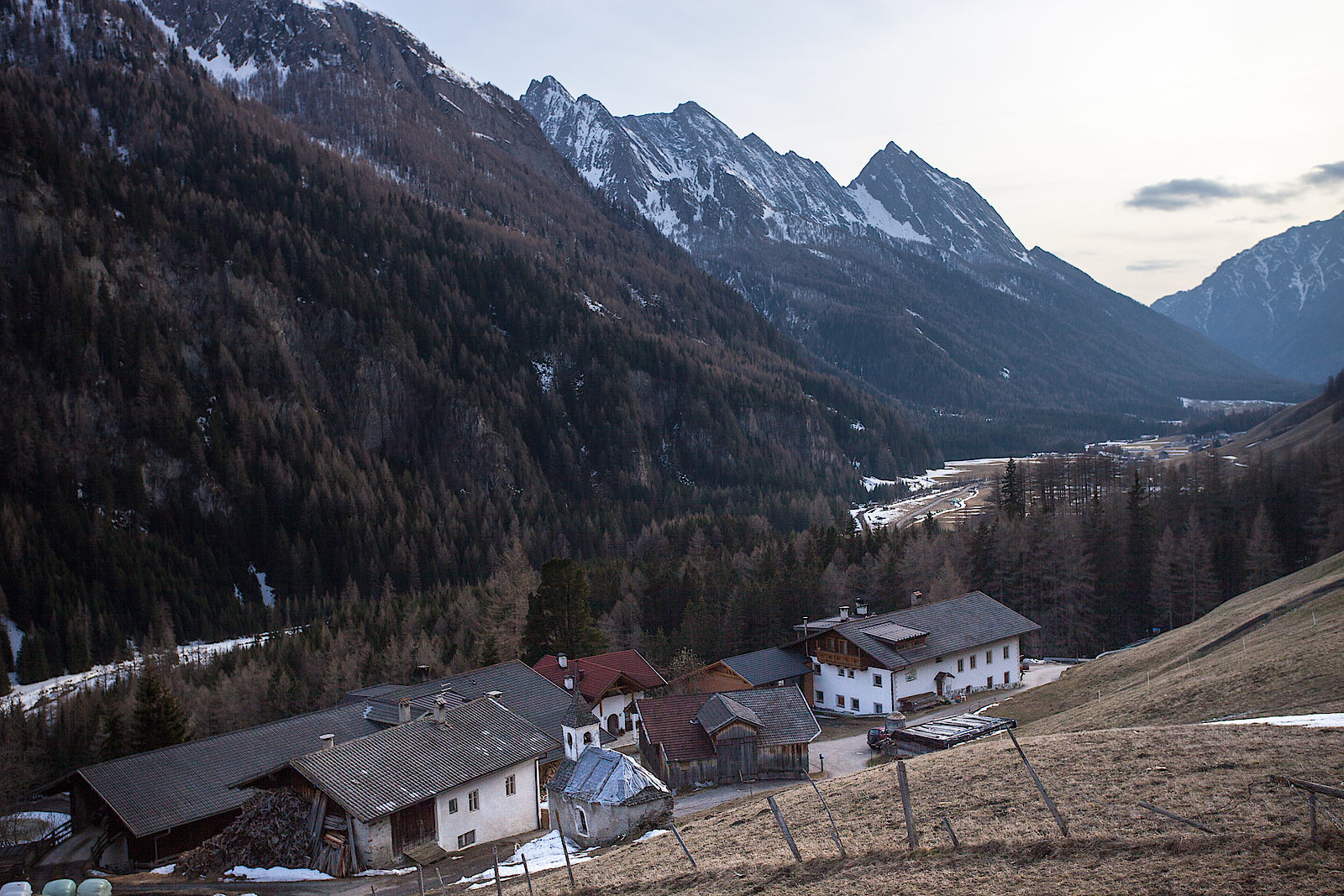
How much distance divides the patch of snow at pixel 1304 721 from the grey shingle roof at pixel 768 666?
41.2m

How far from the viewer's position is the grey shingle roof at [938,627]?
2559 inches

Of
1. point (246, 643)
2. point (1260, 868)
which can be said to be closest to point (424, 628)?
point (246, 643)

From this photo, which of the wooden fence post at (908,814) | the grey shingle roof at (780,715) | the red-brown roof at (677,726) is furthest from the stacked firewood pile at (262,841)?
the wooden fence post at (908,814)

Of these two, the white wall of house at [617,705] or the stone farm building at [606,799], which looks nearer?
the stone farm building at [606,799]

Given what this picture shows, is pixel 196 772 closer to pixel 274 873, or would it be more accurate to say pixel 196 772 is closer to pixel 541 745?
pixel 274 873

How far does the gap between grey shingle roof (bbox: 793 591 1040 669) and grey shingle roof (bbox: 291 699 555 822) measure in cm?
2771

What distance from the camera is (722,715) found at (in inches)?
2020

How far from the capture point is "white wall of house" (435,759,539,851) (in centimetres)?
3972

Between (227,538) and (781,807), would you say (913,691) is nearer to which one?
(781,807)

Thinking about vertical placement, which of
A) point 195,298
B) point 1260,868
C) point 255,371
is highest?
point 195,298

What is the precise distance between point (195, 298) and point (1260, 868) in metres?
206

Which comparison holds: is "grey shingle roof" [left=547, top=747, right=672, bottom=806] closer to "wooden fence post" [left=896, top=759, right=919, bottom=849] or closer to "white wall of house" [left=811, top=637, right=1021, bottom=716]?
"wooden fence post" [left=896, top=759, right=919, bottom=849]

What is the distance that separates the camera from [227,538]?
15950 centimetres

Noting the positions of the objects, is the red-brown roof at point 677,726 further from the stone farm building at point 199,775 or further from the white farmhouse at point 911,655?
the white farmhouse at point 911,655
